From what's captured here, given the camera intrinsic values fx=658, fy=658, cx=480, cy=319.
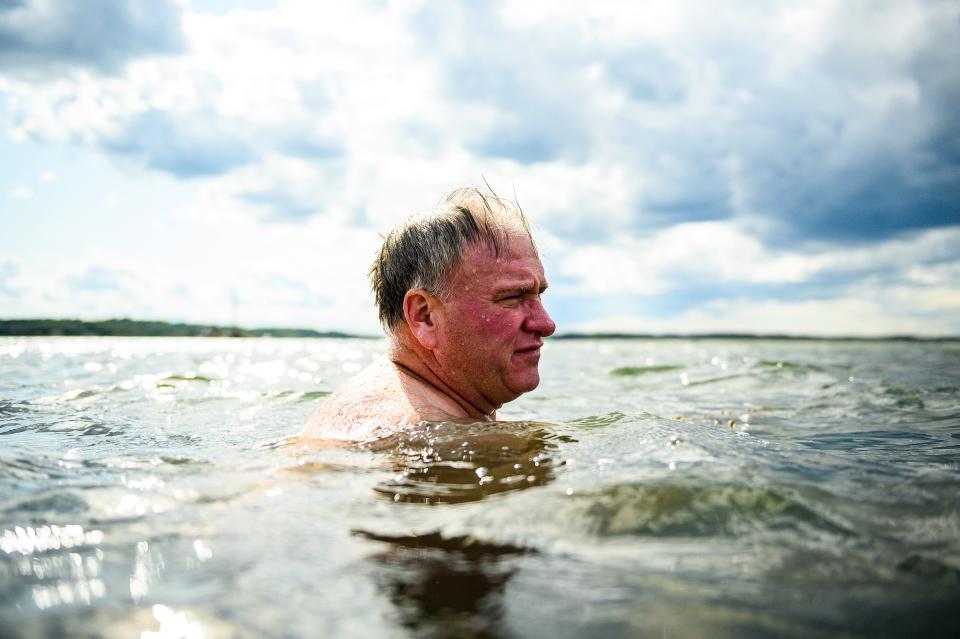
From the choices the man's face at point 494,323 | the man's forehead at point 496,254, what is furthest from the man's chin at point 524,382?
the man's forehead at point 496,254

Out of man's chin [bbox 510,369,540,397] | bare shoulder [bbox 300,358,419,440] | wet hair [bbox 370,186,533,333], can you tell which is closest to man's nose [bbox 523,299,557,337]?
man's chin [bbox 510,369,540,397]

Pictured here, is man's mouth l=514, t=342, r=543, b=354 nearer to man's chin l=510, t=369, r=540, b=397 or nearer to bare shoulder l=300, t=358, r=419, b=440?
man's chin l=510, t=369, r=540, b=397

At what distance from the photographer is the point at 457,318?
4062mm

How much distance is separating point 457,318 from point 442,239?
503 millimetres

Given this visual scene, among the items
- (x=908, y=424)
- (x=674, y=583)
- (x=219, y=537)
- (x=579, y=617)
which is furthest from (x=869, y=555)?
(x=908, y=424)

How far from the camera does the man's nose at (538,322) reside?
4203 mm

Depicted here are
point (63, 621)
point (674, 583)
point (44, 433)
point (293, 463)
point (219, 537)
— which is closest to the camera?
point (63, 621)

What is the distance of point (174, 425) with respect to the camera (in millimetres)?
5305

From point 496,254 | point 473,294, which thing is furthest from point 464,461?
point 496,254

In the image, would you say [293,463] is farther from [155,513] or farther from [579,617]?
[579,617]

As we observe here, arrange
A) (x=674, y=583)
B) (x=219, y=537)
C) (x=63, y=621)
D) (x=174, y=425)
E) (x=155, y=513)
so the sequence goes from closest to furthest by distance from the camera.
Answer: (x=63, y=621), (x=674, y=583), (x=219, y=537), (x=155, y=513), (x=174, y=425)

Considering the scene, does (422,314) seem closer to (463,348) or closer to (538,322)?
(463,348)

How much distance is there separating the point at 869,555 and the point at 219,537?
1.94 meters

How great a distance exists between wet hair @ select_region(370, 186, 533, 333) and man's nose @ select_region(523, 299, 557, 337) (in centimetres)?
44
